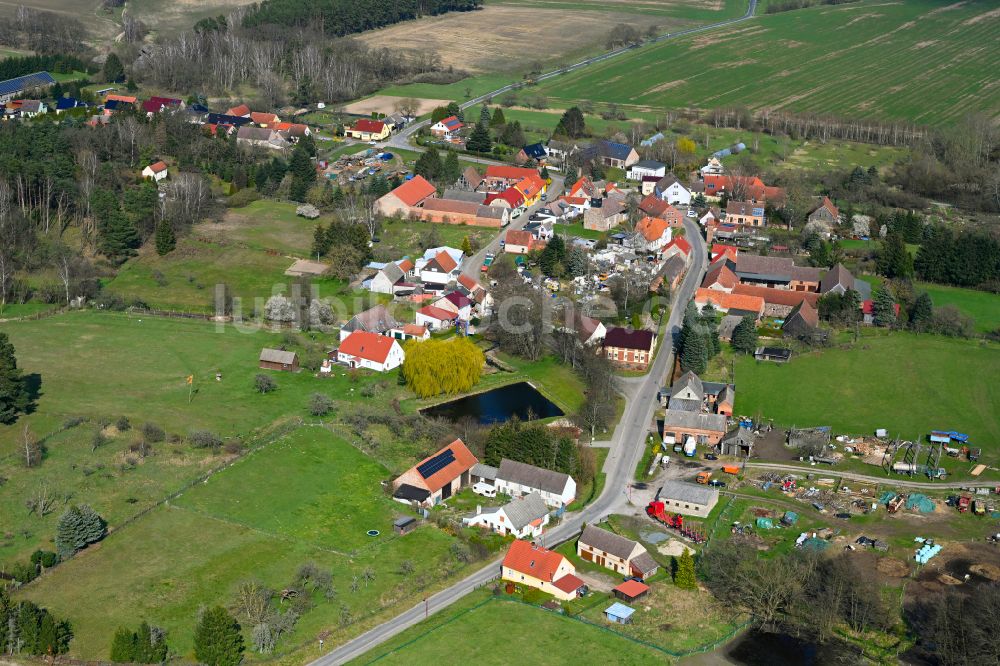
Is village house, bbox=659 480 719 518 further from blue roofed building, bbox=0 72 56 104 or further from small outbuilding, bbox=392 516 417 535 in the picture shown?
blue roofed building, bbox=0 72 56 104

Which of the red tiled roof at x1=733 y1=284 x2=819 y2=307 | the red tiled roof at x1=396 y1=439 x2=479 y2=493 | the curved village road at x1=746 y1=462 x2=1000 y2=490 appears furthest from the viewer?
the red tiled roof at x1=733 y1=284 x2=819 y2=307

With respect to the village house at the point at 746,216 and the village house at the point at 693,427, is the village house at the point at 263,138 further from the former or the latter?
the village house at the point at 693,427

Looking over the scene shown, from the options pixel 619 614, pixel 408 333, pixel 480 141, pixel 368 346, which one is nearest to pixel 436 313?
pixel 408 333

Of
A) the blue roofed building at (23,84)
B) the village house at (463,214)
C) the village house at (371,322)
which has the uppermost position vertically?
the blue roofed building at (23,84)

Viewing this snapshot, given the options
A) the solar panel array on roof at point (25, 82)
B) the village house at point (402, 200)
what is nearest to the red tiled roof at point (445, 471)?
the village house at point (402, 200)

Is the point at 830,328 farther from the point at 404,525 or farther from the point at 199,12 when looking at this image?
the point at 199,12

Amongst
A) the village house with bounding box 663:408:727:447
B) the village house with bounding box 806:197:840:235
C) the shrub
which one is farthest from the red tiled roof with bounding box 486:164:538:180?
the shrub

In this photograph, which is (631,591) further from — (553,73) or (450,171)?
(553,73)
